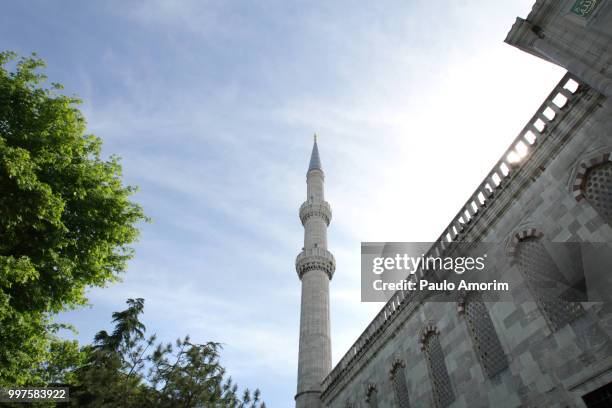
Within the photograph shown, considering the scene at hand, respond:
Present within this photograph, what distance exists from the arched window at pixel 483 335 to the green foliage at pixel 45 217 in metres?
9.58

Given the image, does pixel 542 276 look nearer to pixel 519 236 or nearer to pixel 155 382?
pixel 519 236

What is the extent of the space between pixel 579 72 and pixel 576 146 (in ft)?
5.34

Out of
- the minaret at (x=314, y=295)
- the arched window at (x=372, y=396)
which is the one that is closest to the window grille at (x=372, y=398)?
the arched window at (x=372, y=396)

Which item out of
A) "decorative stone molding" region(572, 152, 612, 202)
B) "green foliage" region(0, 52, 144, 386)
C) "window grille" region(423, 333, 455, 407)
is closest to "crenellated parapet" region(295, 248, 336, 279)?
"window grille" region(423, 333, 455, 407)

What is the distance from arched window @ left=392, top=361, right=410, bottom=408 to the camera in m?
13.2

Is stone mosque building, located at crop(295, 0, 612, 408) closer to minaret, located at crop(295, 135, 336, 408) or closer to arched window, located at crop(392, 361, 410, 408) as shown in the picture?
arched window, located at crop(392, 361, 410, 408)

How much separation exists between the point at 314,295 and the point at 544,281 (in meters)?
17.1

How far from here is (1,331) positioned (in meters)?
7.84

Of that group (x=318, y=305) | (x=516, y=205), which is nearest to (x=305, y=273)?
(x=318, y=305)

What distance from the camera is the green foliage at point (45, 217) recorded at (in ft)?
26.5

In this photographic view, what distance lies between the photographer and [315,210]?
97.7 feet

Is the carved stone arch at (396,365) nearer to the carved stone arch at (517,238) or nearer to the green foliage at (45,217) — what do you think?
the carved stone arch at (517,238)

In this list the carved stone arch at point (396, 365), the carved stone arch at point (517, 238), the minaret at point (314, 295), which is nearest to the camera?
the carved stone arch at point (517, 238)

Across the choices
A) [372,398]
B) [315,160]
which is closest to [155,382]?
[372,398]
